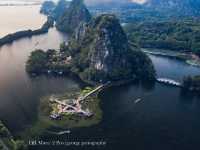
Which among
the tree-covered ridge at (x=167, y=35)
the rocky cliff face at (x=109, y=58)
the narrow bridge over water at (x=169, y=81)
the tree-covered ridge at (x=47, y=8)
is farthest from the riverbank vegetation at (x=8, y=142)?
the tree-covered ridge at (x=47, y=8)

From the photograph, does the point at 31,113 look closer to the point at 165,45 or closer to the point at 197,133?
the point at 197,133

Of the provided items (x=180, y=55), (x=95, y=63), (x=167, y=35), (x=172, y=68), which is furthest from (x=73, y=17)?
(x=95, y=63)

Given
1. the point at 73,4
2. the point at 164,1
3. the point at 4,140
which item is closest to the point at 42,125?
the point at 4,140

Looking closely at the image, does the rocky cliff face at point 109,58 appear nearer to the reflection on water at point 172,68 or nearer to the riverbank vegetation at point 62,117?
the reflection on water at point 172,68

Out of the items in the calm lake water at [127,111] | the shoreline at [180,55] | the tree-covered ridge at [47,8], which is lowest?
the calm lake water at [127,111]

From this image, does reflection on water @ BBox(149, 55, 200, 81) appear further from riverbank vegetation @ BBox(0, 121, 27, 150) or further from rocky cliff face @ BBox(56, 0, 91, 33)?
riverbank vegetation @ BBox(0, 121, 27, 150)

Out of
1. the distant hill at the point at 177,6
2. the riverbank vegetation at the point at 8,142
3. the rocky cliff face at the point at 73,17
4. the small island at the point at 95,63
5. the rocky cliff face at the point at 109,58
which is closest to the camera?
the riverbank vegetation at the point at 8,142

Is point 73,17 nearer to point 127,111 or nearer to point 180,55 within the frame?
point 180,55
